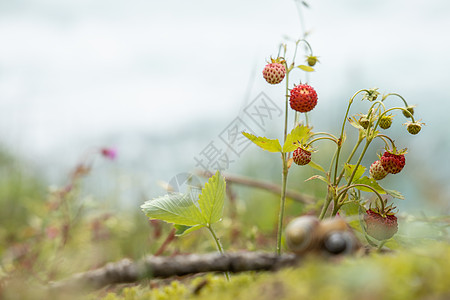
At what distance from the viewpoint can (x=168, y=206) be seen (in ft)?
2.85

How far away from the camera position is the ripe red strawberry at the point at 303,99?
94cm

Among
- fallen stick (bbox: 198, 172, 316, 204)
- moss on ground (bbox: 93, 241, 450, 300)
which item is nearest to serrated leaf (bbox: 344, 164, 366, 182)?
moss on ground (bbox: 93, 241, 450, 300)

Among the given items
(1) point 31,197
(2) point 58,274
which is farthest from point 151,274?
(1) point 31,197

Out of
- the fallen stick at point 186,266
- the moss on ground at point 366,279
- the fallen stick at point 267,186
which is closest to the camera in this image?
the moss on ground at point 366,279

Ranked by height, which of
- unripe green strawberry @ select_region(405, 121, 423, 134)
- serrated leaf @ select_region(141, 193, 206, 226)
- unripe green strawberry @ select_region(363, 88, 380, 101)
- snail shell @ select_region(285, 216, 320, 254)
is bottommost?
serrated leaf @ select_region(141, 193, 206, 226)

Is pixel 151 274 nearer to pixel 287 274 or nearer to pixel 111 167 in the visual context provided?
pixel 287 274

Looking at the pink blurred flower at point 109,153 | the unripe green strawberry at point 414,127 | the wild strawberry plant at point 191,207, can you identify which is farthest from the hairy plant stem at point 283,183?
the pink blurred flower at point 109,153

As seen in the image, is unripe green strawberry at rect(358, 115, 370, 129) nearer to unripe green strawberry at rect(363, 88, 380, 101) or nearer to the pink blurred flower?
unripe green strawberry at rect(363, 88, 380, 101)

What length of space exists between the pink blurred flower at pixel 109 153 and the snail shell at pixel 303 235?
1683 millimetres

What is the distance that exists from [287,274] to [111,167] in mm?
2068

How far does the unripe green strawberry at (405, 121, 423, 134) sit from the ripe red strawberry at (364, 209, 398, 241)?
0.17 meters

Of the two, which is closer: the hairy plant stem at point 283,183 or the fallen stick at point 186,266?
the fallen stick at point 186,266

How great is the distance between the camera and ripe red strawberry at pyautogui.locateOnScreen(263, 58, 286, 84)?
94 cm

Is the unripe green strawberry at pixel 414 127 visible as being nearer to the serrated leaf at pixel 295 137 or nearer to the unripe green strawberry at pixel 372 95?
the unripe green strawberry at pixel 372 95
